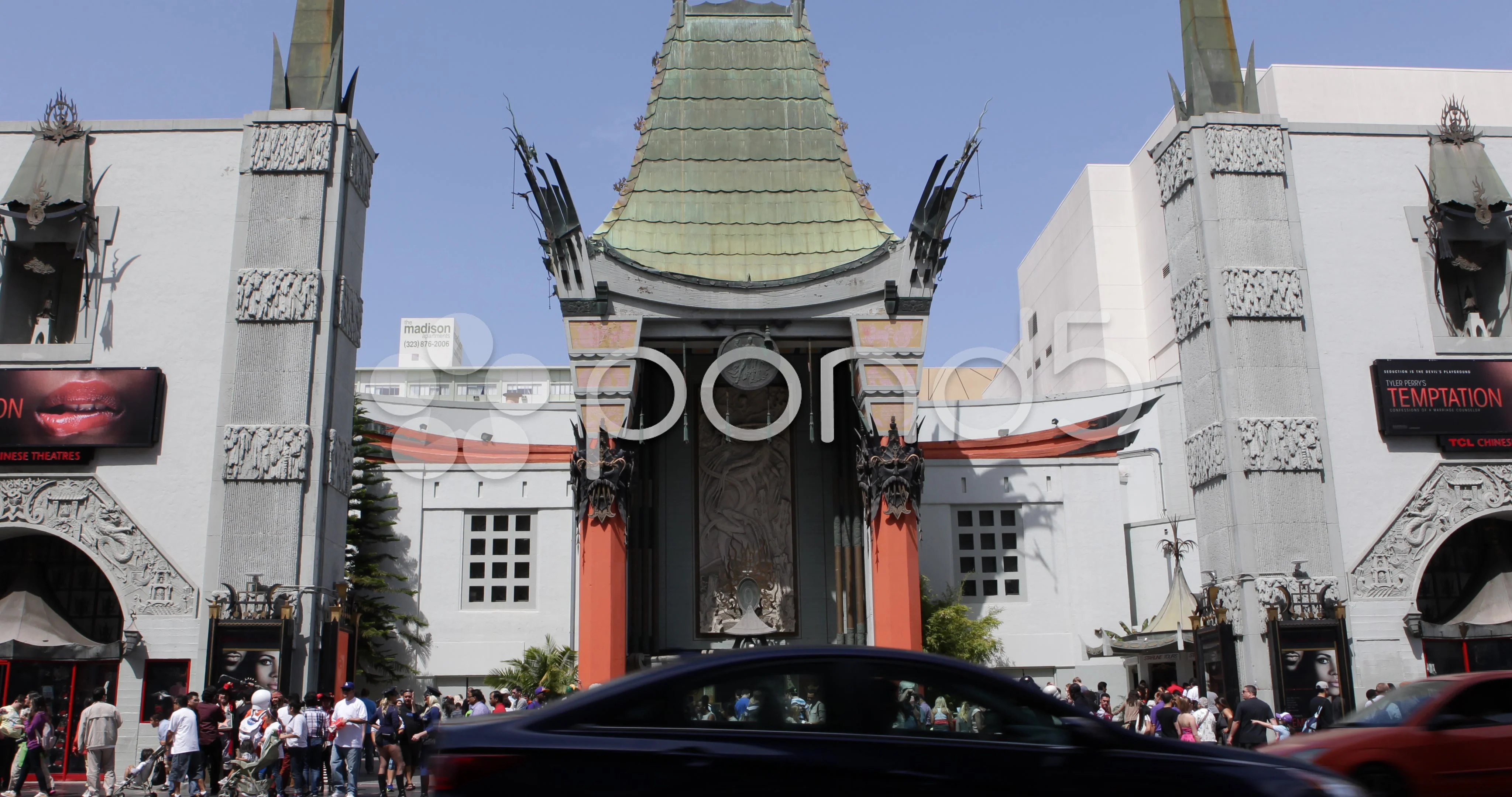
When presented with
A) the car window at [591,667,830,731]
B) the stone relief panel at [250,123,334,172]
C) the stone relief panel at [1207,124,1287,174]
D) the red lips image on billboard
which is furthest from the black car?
the stone relief panel at [1207,124,1287,174]

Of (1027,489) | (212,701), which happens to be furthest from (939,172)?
(212,701)

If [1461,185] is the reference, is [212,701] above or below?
below

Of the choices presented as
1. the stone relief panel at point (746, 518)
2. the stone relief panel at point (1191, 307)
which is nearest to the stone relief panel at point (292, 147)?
the stone relief panel at point (746, 518)

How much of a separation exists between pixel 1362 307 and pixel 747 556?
49.1ft

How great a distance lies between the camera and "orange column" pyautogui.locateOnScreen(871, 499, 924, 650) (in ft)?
88.5

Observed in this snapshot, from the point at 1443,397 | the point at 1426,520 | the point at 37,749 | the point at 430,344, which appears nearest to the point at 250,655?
the point at 37,749

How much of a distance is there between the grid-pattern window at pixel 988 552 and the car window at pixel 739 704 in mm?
27107

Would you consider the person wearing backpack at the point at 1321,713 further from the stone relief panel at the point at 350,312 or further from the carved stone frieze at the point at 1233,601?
the stone relief panel at the point at 350,312

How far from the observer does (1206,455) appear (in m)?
22.5

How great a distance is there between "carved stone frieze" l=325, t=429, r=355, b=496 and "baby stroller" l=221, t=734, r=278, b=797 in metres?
5.98

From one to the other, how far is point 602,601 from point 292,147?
438 inches

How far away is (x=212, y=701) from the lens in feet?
56.8

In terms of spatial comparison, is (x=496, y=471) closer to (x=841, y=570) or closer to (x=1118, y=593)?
(x=841, y=570)

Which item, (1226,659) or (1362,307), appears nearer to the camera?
(1226,659)
